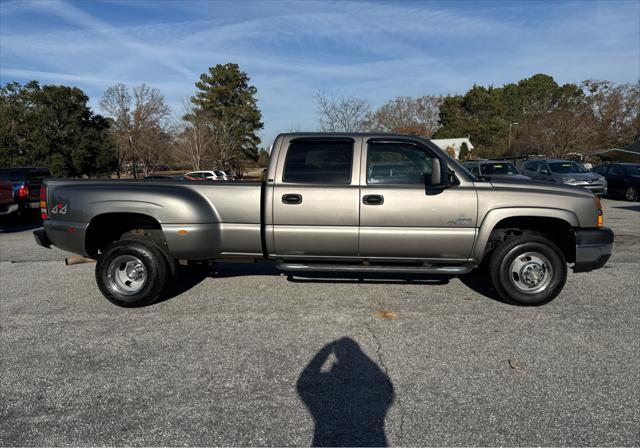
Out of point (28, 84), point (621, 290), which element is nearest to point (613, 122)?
point (621, 290)

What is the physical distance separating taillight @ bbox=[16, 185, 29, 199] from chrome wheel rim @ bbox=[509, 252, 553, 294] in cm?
1426

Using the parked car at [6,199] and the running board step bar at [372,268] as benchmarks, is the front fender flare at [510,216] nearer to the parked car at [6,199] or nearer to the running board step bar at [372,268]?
the running board step bar at [372,268]

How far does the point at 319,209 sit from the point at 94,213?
2.51 meters

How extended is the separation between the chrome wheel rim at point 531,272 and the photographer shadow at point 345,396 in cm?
213

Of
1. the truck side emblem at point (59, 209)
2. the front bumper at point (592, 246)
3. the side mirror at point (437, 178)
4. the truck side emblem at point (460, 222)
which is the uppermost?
the side mirror at point (437, 178)

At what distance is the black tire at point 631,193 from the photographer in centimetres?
1572

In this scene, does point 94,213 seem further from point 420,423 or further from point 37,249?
point 37,249

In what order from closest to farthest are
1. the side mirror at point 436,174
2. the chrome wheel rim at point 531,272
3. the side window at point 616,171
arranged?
the side mirror at point 436,174 → the chrome wheel rim at point 531,272 → the side window at point 616,171

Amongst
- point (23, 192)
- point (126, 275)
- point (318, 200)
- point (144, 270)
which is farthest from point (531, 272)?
point (23, 192)

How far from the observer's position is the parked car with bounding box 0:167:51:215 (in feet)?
42.2

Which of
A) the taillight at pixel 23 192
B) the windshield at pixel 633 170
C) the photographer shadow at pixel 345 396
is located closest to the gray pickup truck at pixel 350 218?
the photographer shadow at pixel 345 396

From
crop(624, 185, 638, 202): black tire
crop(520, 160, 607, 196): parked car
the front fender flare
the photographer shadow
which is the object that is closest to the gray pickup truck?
the front fender flare

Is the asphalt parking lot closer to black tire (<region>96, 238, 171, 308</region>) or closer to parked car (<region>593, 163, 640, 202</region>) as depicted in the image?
black tire (<region>96, 238, 171, 308</region>)

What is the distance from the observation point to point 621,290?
509cm
